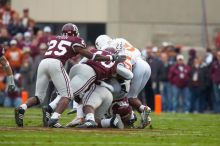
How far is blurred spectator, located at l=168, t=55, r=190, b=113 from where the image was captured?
2478 cm

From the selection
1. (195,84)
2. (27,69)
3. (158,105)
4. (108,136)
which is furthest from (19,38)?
(108,136)

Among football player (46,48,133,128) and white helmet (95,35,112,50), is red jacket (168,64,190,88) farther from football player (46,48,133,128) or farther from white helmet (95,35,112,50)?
football player (46,48,133,128)

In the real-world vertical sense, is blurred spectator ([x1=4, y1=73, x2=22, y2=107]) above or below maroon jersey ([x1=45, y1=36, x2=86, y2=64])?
below

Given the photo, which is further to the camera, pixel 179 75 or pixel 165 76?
pixel 165 76

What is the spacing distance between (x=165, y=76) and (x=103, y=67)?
10243mm

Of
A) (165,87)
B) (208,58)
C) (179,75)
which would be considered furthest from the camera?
(208,58)

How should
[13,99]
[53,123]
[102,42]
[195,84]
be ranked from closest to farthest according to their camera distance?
[53,123] → [102,42] → [13,99] → [195,84]

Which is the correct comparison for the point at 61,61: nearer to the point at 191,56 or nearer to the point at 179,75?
the point at 179,75

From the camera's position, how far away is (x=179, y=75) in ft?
81.0

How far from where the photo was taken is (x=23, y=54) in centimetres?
2491

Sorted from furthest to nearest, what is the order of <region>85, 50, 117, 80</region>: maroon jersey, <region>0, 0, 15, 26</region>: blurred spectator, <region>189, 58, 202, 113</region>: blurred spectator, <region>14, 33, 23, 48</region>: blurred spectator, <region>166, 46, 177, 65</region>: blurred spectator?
<region>0, 0, 15, 26</region>: blurred spectator < <region>166, 46, 177, 65</region>: blurred spectator < <region>14, 33, 23, 48</region>: blurred spectator < <region>189, 58, 202, 113</region>: blurred spectator < <region>85, 50, 117, 80</region>: maroon jersey

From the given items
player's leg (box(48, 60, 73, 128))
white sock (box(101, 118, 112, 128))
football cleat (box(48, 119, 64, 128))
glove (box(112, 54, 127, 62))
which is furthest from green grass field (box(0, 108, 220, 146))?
glove (box(112, 54, 127, 62))

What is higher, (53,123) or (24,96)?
(53,123)

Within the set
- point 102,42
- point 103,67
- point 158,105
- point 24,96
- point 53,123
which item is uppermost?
point 102,42
